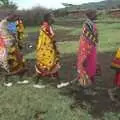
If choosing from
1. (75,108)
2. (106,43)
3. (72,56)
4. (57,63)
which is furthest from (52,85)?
(106,43)

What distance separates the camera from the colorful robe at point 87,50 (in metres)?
10.0

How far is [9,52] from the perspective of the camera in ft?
37.9

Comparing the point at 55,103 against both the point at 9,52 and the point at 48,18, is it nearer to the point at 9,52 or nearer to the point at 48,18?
the point at 48,18

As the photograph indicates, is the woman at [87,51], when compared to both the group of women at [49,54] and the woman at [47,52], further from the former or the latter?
the woman at [47,52]

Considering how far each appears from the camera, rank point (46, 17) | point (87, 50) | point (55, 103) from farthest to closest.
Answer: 1. point (46, 17)
2. point (87, 50)
3. point (55, 103)

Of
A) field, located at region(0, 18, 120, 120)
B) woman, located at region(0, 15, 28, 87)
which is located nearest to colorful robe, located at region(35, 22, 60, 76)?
field, located at region(0, 18, 120, 120)

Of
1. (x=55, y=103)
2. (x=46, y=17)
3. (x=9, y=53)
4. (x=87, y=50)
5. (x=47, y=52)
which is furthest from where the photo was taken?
(x=9, y=53)

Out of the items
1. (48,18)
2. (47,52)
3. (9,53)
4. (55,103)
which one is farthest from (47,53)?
(55,103)

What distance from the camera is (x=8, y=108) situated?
938 cm

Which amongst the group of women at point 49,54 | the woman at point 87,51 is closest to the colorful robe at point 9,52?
the group of women at point 49,54

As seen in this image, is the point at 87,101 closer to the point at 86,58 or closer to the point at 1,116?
the point at 86,58

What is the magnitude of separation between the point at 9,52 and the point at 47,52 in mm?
1090

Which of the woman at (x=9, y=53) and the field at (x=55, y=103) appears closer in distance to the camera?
the field at (x=55, y=103)

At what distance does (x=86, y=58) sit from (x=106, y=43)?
32.5 ft
